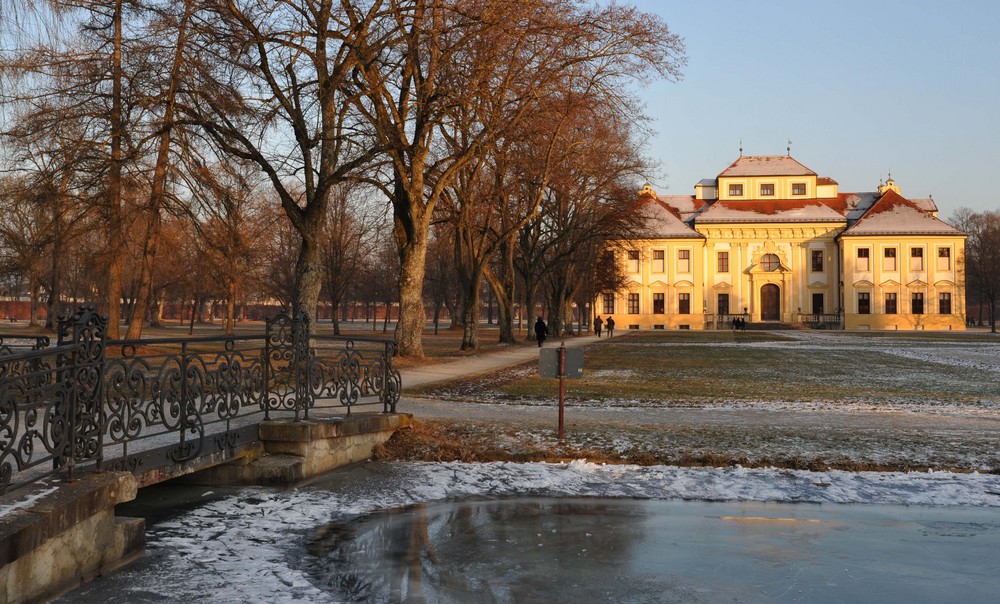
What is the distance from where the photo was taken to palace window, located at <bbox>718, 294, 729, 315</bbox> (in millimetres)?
80656

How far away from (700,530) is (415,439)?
4641 mm

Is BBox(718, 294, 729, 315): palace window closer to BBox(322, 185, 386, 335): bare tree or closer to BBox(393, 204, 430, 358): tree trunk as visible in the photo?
BBox(322, 185, 386, 335): bare tree

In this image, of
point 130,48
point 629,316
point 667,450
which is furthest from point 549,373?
point 629,316

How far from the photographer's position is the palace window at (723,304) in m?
80.7

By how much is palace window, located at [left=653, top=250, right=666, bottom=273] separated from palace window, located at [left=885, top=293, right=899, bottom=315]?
70.7 feet

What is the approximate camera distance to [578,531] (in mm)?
6738

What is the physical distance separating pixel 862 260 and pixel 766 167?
1339cm

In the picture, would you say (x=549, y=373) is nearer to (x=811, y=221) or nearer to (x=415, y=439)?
(x=415, y=439)

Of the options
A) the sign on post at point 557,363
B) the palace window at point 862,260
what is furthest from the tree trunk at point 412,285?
the palace window at point 862,260

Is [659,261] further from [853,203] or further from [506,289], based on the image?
[506,289]

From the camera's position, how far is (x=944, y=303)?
77500mm

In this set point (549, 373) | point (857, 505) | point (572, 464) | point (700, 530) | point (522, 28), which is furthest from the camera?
point (522, 28)

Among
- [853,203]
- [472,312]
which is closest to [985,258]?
[853,203]

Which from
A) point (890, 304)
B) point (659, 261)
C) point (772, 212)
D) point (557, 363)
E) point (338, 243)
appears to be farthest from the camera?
point (659, 261)
